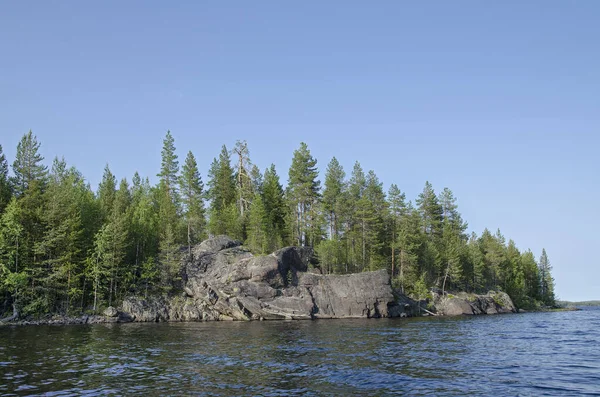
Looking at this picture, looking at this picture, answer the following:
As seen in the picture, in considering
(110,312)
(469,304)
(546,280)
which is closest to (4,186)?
(110,312)

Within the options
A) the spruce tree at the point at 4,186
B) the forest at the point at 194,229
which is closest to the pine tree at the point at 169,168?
the forest at the point at 194,229

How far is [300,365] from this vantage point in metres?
24.0

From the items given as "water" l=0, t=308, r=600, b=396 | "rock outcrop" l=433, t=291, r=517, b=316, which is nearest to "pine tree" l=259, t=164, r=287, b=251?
"rock outcrop" l=433, t=291, r=517, b=316

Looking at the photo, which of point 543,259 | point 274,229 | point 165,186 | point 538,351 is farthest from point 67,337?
point 543,259

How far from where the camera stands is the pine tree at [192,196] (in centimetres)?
8644

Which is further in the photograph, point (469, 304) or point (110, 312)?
point (469, 304)

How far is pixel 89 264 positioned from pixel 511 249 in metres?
125

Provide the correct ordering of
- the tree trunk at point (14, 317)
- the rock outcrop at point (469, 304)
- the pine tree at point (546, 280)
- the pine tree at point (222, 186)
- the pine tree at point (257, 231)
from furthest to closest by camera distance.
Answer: the pine tree at point (546, 280) < the pine tree at point (222, 186) < the rock outcrop at point (469, 304) < the pine tree at point (257, 231) < the tree trunk at point (14, 317)

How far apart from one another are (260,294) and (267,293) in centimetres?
112

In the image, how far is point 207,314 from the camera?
65.8m

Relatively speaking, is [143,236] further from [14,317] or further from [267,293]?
[267,293]

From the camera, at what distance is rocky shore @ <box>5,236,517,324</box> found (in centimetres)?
6469

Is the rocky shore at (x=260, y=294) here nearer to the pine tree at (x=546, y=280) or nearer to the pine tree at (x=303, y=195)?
the pine tree at (x=303, y=195)

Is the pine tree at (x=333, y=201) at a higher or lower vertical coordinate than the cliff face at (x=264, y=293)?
higher
